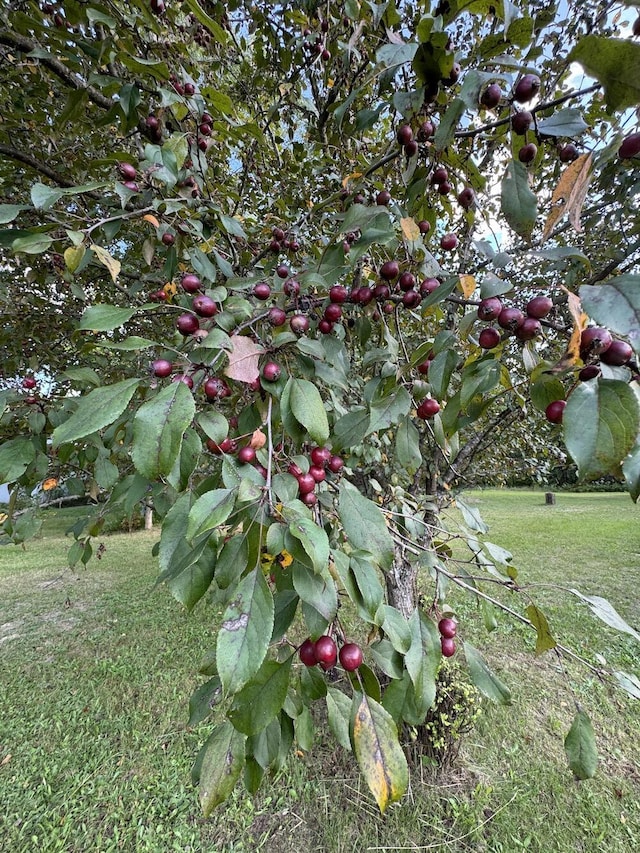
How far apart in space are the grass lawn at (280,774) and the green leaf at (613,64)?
3.72 feet

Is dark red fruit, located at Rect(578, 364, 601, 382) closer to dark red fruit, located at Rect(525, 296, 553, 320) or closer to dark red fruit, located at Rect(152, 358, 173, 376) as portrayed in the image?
dark red fruit, located at Rect(525, 296, 553, 320)

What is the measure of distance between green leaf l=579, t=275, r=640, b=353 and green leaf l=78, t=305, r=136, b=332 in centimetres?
72

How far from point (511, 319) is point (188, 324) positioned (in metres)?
0.65

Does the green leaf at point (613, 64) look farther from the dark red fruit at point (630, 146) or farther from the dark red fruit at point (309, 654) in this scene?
the dark red fruit at point (309, 654)

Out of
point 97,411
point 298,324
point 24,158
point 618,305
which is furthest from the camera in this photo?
point 24,158

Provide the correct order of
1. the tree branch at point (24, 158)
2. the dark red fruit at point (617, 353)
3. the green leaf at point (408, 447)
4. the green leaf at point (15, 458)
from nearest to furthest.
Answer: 1. the dark red fruit at point (617, 353)
2. the green leaf at point (408, 447)
3. the green leaf at point (15, 458)
4. the tree branch at point (24, 158)

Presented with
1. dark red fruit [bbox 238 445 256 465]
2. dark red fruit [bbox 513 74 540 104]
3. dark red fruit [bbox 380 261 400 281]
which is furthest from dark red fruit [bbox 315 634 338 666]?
dark red fruit [bbox 513 74 540 104]

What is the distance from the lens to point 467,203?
102cm

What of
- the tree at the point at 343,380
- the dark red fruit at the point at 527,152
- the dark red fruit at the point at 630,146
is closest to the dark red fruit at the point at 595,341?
the tree at the point at 343,380

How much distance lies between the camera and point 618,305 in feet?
1.68

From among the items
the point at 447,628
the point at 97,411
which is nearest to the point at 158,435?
the point at 97,411

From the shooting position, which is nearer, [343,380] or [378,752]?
[378,752]

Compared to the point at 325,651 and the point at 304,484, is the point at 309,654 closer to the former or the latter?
the point at 325,651

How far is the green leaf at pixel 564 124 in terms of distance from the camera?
2.51ft
